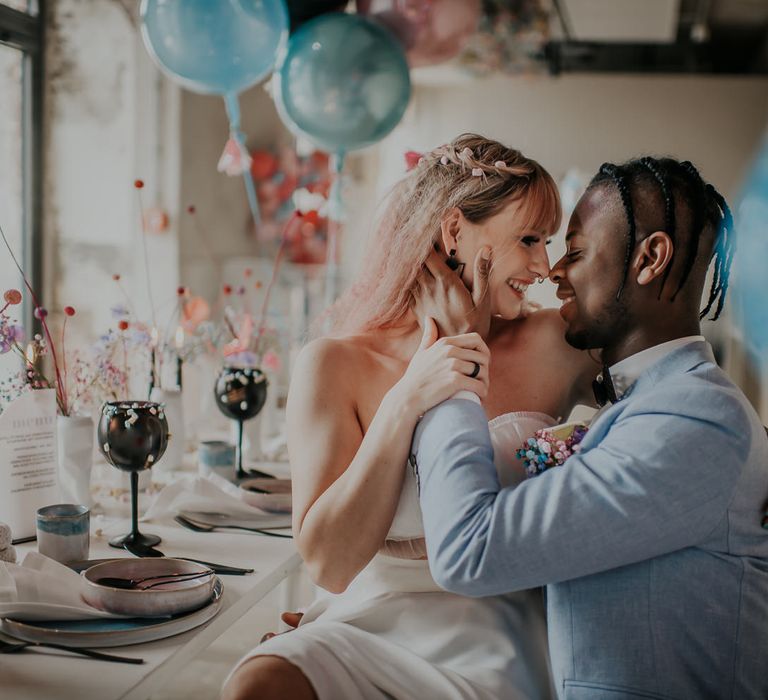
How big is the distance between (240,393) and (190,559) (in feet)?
2.18

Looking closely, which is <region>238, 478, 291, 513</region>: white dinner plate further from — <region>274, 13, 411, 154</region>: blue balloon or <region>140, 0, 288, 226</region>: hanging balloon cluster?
<region>274, 13, 411, 154</region>: blue balloon

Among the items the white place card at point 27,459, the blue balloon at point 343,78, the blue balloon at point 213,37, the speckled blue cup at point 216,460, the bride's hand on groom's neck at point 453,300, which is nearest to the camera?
the bride's hand on groom's neck at point 453,300

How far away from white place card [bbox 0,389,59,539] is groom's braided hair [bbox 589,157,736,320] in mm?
1012

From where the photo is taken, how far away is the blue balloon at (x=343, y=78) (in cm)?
266

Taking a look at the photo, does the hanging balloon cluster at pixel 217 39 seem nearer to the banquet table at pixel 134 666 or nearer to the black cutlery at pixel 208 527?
the black cutlery at pixel 208 527

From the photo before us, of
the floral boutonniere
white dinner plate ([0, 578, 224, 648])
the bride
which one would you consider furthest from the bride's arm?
white dinner plate ([0, 578, 224, 648])

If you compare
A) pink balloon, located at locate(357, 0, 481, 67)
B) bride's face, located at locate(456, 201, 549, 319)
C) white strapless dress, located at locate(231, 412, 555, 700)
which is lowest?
white strapless dress, located at locate(231, 412, 555, 700)

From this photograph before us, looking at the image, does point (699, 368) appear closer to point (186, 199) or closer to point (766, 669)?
point (766, 669)

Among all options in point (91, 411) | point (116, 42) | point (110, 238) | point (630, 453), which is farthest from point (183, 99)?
point (630, 453)

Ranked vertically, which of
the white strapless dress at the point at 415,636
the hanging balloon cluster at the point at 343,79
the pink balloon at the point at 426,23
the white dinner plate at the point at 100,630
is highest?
the pink balloon at the point at 426,23

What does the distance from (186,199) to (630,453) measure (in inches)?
117

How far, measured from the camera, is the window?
2.93 meters

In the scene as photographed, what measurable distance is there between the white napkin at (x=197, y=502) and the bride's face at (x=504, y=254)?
626mm

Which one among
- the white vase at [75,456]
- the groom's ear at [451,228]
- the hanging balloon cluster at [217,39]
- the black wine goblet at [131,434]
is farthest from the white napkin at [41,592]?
the hanging balloon cluster at [217,39]
